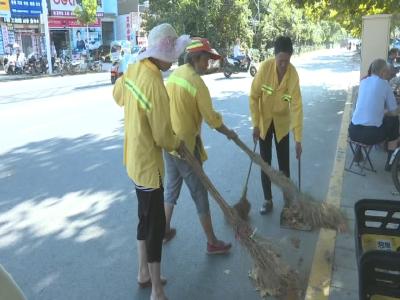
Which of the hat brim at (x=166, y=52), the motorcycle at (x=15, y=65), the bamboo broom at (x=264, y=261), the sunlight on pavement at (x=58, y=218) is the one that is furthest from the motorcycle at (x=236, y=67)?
the hat brim at (x=166, y=52)

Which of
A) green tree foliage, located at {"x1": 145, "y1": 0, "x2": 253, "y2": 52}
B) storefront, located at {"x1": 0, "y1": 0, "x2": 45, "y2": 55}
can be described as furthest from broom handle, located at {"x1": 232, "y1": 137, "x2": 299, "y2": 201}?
storefront, located at {"x1": 0, "y1": 0, "x2": 45, "y2": 55}

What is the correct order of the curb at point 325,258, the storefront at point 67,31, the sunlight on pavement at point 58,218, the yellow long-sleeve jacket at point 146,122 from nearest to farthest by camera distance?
the yellow long-sleeve jacket at point 146,122
the curb at point 325,258
the sunlight on pavement at point 58,218
the storefront at point 67,31

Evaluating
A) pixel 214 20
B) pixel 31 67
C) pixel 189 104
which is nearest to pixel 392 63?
pixel 189 104

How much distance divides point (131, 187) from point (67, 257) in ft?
5.88

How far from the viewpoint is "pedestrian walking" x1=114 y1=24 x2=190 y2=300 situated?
2.80 m

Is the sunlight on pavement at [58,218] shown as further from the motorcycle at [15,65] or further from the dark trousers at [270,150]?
the motorcycle at [15,65]

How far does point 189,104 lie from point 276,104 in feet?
4.02

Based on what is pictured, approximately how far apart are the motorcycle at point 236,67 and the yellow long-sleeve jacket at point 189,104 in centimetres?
1588

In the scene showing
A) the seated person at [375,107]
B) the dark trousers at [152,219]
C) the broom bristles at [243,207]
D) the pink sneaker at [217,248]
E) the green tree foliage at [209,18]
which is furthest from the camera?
the green tree foliage at [209,18]

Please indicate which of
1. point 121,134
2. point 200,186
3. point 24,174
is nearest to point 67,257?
point 200,186

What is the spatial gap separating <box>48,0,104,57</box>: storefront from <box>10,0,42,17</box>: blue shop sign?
1.43 metres

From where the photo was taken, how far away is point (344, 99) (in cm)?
1311

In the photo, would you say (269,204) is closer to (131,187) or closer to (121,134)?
(131,187)

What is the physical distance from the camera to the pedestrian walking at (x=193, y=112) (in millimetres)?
3508
